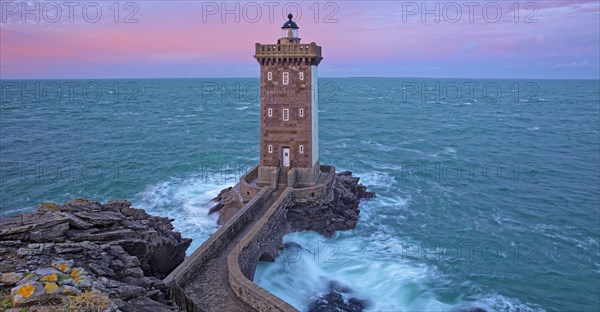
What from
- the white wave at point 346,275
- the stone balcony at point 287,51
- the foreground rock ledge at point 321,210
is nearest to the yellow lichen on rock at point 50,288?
the white wave at point 346,275

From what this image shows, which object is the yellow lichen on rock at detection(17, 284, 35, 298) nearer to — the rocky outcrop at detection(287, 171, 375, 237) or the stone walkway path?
the stone walkway path

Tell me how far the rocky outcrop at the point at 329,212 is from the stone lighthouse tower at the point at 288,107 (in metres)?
1.97

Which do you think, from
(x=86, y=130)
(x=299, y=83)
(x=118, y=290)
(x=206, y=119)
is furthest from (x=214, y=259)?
(x=206, y=119)

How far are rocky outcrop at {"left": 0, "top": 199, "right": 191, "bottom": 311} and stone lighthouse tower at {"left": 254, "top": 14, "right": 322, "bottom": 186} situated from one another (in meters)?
13.8

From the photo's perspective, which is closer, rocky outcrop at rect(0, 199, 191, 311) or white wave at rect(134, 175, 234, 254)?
rocky outcrop at rect(0, 199, 191, 311)

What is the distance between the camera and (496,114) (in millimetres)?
102125

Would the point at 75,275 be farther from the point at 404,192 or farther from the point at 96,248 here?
the point at 404,192

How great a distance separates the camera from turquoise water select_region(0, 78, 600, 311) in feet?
84.4

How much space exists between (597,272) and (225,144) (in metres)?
46.8

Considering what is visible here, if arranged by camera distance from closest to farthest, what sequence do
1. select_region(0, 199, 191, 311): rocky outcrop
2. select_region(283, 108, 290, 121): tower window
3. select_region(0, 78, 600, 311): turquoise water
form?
select_region(0, 199, 191, 311): rocky outcrop
select_region(0, 78, 600, 311): turquoise water
select_region(283, 108, 290, 121): tower window

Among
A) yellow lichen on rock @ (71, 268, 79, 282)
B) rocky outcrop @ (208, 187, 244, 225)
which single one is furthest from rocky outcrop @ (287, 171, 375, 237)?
yellow lichen on rock @ (71, 268, 79, 282)

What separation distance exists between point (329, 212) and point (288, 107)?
7.89 metres

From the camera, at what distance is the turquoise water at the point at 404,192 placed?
2572 cm

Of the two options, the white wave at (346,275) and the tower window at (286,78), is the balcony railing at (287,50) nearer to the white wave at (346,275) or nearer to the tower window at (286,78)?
the tower window at (286,78)
